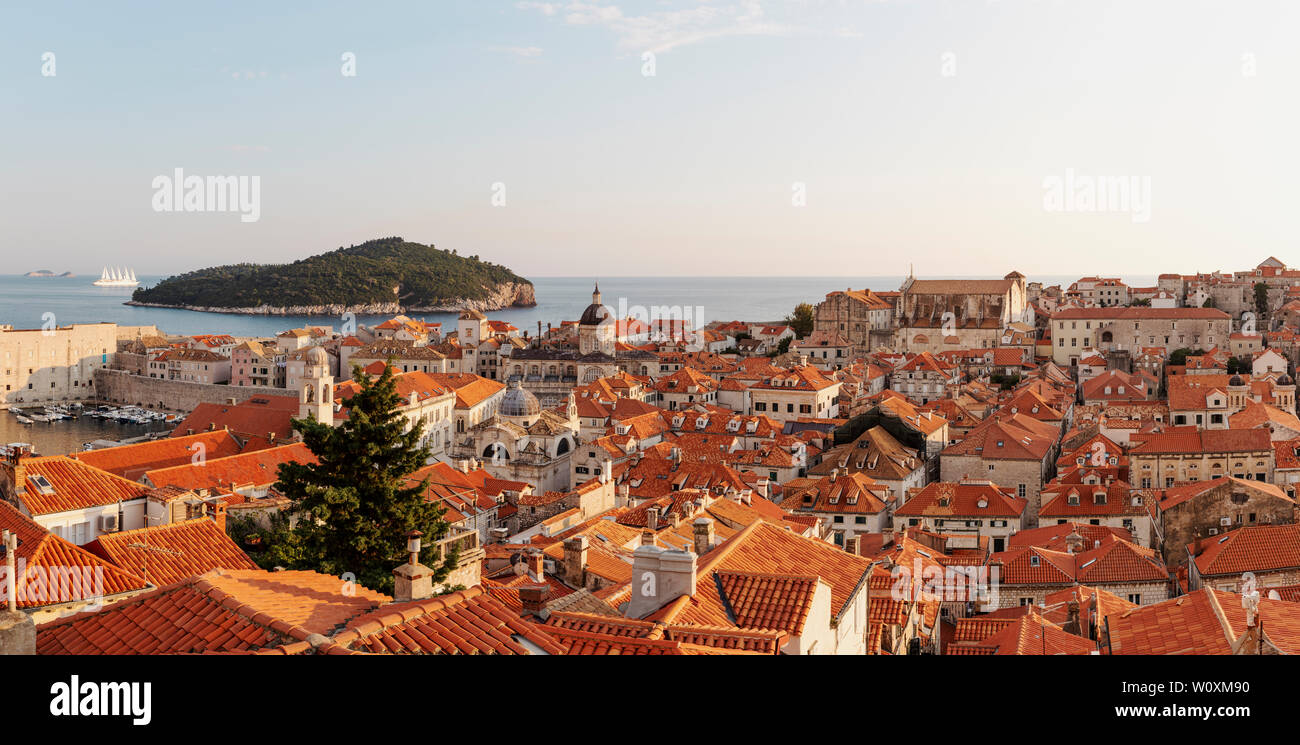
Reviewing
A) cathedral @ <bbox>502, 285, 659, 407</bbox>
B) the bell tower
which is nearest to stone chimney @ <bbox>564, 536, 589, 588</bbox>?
the bell tower

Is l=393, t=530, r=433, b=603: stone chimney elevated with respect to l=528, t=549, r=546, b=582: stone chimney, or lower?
elevated

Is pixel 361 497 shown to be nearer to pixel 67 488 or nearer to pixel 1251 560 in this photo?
pixel 67 488

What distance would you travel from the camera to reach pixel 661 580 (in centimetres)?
672

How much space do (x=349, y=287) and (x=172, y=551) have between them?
131 metres

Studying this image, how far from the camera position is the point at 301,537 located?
10070 mm

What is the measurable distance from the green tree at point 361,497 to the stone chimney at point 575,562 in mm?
1411

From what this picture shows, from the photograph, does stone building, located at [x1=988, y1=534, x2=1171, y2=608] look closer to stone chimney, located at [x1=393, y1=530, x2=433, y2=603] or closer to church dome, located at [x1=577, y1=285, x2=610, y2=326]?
stone chimney, located at [x1=393, y1=530, x2=433, y2=603]

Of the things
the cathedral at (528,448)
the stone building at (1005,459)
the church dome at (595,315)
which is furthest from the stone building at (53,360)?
the stone building at (1005,459)

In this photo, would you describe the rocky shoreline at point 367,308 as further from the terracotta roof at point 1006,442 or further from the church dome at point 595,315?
the terracotta roof at point 1006,442

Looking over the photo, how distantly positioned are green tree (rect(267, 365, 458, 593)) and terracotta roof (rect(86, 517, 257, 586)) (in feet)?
1.47

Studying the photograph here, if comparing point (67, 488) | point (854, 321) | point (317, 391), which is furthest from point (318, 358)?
point (854, 321)

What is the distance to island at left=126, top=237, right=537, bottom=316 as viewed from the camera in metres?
135
